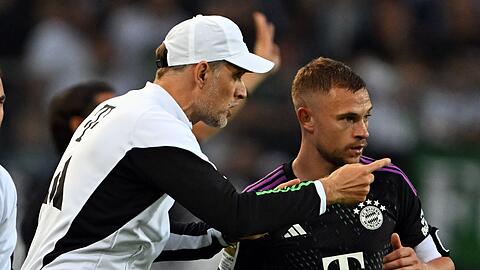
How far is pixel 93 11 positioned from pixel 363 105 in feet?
17.7

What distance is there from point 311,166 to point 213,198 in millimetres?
743

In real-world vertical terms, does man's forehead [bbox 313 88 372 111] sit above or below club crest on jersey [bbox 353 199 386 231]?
above

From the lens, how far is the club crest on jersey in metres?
4.11

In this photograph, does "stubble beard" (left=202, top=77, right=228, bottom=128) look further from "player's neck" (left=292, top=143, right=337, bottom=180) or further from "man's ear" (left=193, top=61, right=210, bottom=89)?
"player's neck" (left=292, top=143, right=337, bottom=180)

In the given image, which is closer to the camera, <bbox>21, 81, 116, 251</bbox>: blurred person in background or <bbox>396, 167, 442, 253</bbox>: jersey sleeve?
<bbox>396, 167, 442, 253</bbox>: jersey sleeve

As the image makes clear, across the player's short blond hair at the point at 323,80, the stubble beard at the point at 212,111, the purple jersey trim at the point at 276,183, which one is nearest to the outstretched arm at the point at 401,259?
the purple jersey trim at the point at 276,183

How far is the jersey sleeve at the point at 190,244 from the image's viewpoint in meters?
4.24

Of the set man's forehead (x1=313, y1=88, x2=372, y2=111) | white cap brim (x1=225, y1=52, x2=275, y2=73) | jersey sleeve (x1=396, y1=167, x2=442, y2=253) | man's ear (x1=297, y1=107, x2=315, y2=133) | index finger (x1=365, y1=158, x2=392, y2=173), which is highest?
white cap brim (x1=225, y1=52, x2=275, y2=73)

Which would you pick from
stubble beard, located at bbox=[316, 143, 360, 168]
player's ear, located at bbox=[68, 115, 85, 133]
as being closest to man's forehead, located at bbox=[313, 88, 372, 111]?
stubble beard, located at bbox=[316, 143, 360, 168]

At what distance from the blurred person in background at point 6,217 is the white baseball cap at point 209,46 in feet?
2.47

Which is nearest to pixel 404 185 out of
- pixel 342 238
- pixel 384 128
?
pixel 342 238

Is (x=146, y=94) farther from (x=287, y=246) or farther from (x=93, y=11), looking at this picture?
(x=93, y=11)

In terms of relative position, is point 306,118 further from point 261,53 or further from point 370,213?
point 261,53

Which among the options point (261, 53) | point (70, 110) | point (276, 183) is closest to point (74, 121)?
point (70, 110)
